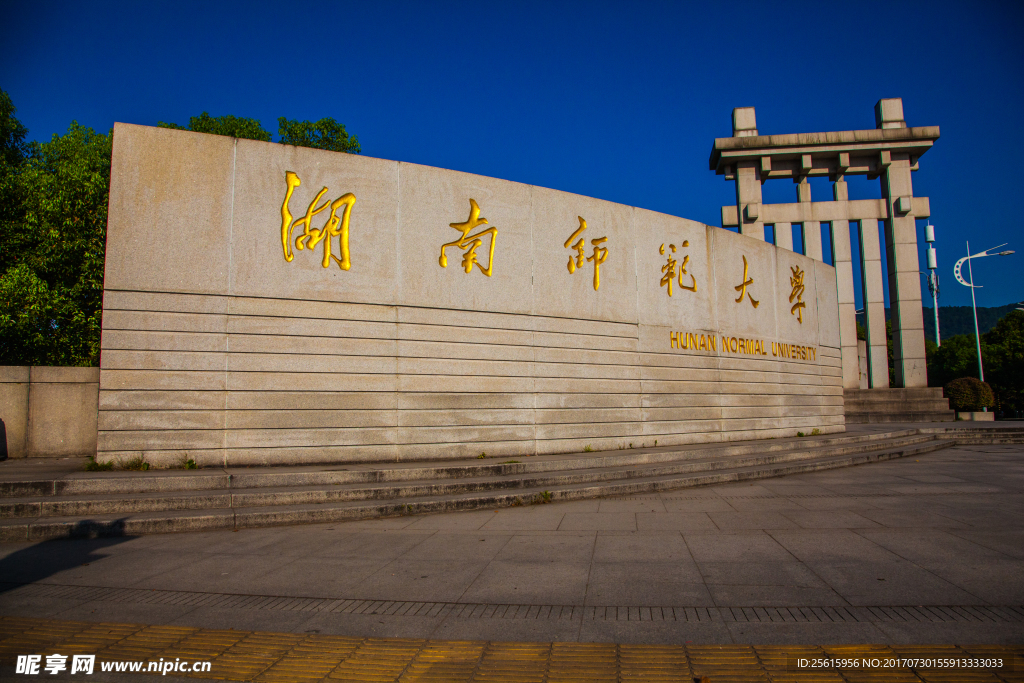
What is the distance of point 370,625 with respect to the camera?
4.10 m

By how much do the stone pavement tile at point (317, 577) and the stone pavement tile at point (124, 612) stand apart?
62cm

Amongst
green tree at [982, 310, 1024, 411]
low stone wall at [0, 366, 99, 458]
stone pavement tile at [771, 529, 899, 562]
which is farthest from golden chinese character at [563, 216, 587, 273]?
green tree at [982, 310, 1024, 411]

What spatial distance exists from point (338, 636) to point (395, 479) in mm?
4862

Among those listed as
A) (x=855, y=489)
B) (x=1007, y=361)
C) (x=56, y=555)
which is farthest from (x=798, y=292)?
(x=1007, y=361)

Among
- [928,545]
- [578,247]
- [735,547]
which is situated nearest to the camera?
[928,545]

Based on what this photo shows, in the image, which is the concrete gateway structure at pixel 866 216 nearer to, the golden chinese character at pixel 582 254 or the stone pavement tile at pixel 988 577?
the golden chinese character at pixel 582 254

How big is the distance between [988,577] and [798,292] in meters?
13.9

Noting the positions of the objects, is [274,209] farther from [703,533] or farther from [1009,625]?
[1009,625]

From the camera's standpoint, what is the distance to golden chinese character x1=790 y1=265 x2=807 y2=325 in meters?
17.2

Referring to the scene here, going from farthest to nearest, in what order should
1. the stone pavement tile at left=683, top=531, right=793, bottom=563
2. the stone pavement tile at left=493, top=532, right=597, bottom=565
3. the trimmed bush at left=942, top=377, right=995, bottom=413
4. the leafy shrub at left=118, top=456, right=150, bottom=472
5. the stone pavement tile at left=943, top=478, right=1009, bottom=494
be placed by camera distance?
1. the trimmed bush at left=942, top=377, right=995, bottom=413
2. the stone pavement tile at left=943, top=478, right=1009, bottom=494
3. the leafy shrub at left=118, top=456, right=150, bottom=472
4. the stone pavement tile at left=493, top=532, right=597, bottom=565
5. the stone pavement tile at left=683, top=531, right=793, bottom=563

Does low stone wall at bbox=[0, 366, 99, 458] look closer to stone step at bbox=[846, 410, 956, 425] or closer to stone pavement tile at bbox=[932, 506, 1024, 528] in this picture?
stone pavement tile at bbox=[932, 506, 1024, 528]

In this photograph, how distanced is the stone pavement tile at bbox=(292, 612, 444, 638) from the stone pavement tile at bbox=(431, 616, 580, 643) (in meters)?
0.11

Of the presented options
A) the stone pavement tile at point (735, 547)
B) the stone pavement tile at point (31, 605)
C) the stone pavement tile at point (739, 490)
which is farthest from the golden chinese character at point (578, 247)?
the stone pavement tile at point (31, 605)

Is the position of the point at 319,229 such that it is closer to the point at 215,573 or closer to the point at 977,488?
the point at 215,573
